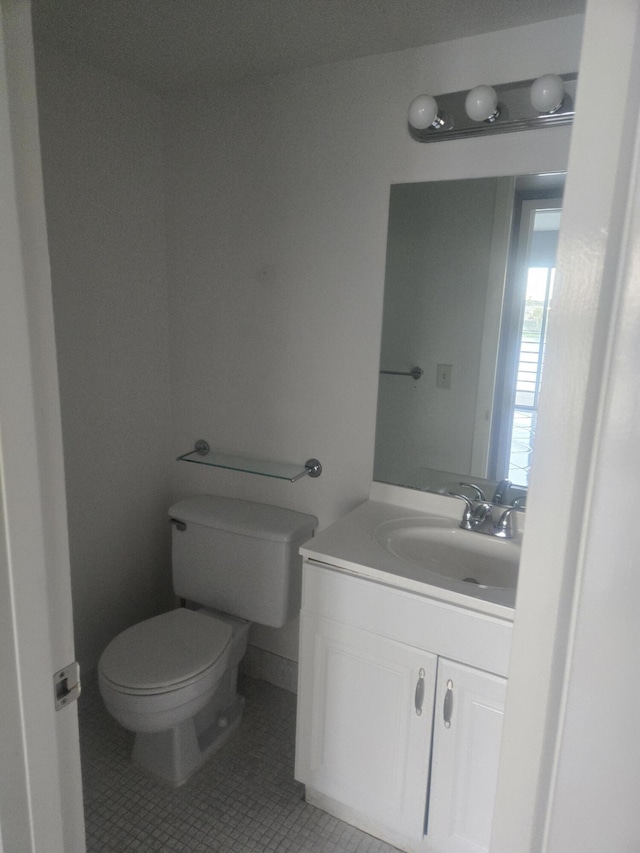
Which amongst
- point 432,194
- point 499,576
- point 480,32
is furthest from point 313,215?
point 499,576

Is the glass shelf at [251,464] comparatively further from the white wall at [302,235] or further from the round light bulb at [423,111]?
the round light bulb at [423,111]

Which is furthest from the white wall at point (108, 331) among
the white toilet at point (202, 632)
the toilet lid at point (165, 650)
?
the toilet lid at point (165, 650)

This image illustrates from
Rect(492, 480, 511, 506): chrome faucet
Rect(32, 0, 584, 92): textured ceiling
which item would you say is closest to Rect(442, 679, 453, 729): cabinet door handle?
Rect(492, 480, 511, 506): chrome faucet

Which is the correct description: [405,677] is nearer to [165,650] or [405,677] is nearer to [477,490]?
[477,490]

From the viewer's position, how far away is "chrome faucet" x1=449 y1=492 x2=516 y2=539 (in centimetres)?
170

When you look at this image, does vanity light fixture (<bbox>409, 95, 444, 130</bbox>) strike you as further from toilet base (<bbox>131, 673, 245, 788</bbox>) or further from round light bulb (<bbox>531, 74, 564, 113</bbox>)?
toilet base (<bbox>131, 673, 245, 788</bbox>)

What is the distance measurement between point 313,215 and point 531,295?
0.76 m

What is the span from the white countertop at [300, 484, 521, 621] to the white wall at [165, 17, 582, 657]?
0.16 m

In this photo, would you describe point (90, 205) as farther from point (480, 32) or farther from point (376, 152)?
point (480, 32)

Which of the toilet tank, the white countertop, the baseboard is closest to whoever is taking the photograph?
the white countertop

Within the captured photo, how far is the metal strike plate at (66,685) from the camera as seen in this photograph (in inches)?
33.6

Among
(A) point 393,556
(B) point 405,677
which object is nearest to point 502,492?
(A) point 393,556

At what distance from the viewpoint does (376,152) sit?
5.90 ft

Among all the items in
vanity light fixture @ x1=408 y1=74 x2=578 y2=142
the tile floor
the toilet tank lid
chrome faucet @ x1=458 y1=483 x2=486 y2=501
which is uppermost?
vanity light fixture @ x1=408 y1=74 x2=578 y2=142
